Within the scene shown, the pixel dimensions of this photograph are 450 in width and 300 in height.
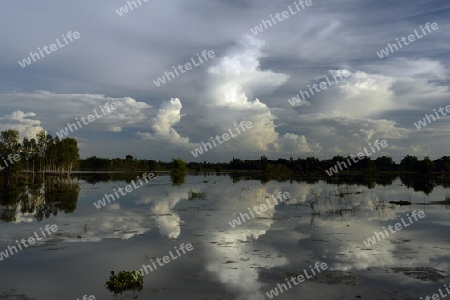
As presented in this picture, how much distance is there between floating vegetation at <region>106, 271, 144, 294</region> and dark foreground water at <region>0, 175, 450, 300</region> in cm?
36

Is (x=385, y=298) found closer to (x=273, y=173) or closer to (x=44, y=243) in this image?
(x=44, y=243)

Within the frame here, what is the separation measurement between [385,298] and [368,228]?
1345cm

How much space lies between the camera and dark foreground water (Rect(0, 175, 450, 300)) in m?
12.9

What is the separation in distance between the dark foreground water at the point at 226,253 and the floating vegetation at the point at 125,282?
361mm

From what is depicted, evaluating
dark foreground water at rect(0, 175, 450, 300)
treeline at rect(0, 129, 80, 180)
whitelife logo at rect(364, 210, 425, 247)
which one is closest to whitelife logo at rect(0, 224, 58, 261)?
dark foreground water at rect(0, 175, 450, 300)

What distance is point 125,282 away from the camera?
13.0 metres

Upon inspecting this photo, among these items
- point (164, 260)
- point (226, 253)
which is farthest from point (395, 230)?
point (164, 260)

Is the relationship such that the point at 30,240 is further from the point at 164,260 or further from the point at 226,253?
the point at 226,253

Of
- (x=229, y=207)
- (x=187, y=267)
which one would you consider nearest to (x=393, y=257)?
(x=187, y=267)

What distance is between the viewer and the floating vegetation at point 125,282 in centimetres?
1276

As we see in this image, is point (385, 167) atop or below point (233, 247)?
below

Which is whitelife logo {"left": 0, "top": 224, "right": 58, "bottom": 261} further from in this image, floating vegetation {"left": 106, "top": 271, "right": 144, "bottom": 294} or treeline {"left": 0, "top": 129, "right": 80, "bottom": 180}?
treeline {"left": 0, "top": 129, "right": 80, "bottom": 180}

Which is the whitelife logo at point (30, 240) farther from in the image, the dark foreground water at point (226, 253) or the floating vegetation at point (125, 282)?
the floating vegetation at point (125, 282)

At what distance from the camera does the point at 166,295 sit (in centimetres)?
1220
